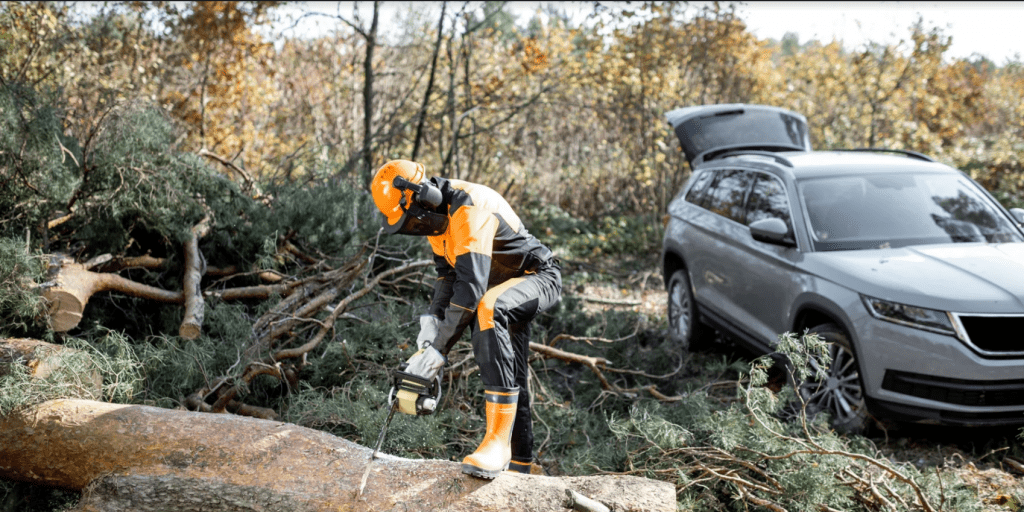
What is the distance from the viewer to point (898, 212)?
15.2 ft

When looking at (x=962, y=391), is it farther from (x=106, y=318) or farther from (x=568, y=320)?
(x=106, y=318)

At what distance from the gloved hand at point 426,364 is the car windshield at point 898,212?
288cm

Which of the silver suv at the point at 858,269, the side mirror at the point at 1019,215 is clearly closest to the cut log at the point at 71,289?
the silver suv at the point at 858,269

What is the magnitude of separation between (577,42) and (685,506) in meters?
8.66

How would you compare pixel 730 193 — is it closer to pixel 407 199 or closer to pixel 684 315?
pixel 684 315

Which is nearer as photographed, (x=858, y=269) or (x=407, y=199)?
(x=407, y=199)

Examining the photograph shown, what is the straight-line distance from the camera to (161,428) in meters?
3.03

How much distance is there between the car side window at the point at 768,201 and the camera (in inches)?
192

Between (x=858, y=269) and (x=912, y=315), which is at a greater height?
(x=858, y=269)

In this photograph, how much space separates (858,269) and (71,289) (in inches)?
197

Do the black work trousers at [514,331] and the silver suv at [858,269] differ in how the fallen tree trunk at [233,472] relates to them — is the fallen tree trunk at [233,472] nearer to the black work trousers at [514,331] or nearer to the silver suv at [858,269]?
the black work trousers at [514,331]

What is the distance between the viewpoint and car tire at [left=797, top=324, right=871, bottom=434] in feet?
13.1

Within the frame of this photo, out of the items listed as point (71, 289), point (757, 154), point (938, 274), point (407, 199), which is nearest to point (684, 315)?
point (757, 154)

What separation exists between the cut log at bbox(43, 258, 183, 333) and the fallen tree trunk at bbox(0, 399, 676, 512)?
3.90ft
